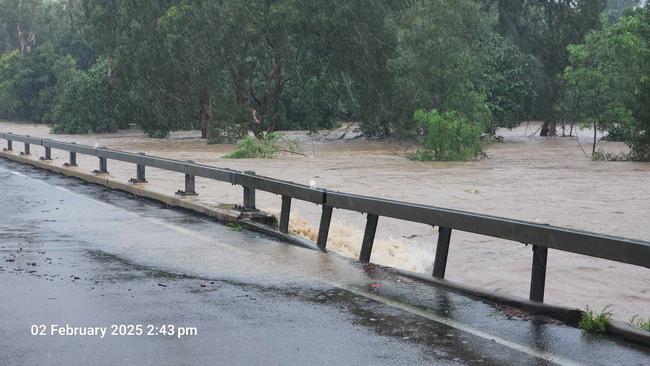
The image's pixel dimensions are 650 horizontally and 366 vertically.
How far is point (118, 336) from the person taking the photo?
7.01 meters

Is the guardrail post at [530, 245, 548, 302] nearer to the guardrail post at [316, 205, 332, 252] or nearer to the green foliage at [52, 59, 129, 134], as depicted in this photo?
the guardrail post at [316, 205, 332, 252]

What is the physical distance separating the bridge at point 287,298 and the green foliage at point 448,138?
2651cm

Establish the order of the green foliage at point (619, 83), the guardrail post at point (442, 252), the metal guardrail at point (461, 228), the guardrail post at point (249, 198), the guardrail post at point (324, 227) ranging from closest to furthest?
the metal guardrail at point (461, 228), the guardrail post at point (442, 252), the guardrail post at point (324, 227), the guardrail post at point (249, 198), the green foliage at point (619, 83)

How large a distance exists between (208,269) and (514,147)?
43.2 m

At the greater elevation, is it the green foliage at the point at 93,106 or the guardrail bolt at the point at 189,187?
the guardrail bolt at the point at 189,187

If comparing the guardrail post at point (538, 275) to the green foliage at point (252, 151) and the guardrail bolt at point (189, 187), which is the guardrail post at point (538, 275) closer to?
the guardrail bolt at point (189, 187)

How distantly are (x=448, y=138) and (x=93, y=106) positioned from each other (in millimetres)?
36945

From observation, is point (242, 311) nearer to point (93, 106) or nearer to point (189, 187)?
point (189, 187)

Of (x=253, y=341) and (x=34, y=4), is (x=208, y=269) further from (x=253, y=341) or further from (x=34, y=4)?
(x=34, y=4)

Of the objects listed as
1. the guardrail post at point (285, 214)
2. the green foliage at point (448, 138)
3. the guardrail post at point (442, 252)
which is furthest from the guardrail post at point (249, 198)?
the green foliage at point (448, 138)

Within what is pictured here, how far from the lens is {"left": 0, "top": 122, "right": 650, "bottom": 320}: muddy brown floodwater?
13.1 m

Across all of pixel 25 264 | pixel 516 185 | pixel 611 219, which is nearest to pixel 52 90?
pixel 516 185

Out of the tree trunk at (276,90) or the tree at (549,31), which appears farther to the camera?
the tree at (549,31)

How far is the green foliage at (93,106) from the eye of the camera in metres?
69.2
